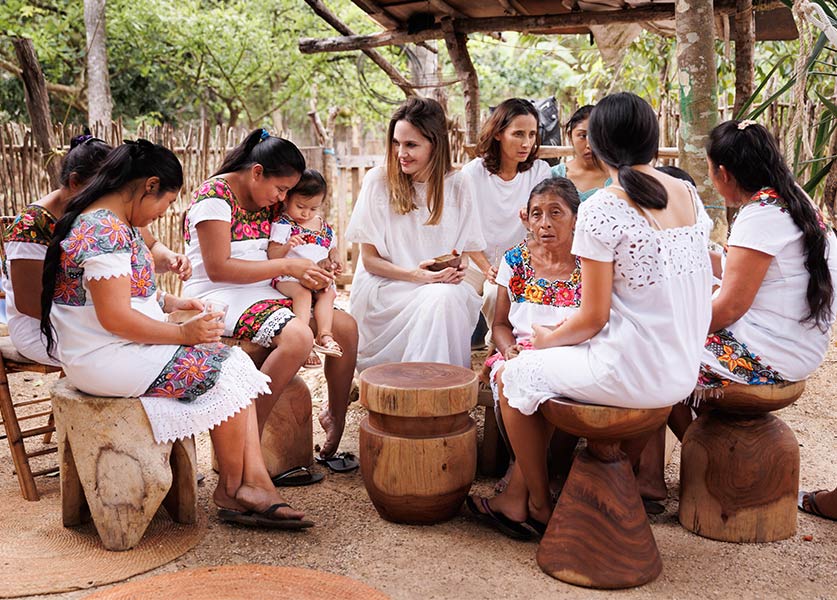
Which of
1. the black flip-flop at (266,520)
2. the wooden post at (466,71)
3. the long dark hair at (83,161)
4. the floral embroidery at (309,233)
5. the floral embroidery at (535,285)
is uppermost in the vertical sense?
the wooden post at (466,71)

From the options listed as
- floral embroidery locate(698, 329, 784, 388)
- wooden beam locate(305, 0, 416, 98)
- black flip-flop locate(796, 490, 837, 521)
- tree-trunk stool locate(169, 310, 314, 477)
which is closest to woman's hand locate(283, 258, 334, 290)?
tree-trunk stool locate(169, 310, 314, 477)

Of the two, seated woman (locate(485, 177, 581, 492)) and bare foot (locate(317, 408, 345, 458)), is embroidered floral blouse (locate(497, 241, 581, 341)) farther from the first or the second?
bare foot (locate(317, 408, 345, 458))

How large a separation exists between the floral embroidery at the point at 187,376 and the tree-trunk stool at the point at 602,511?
1255 millimetres

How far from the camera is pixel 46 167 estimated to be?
567cm

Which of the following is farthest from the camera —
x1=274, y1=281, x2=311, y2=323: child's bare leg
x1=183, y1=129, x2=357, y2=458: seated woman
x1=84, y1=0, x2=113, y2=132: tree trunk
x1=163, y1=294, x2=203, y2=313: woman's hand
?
x1=84, y1=0, x2=113, y2=132: tree trunk

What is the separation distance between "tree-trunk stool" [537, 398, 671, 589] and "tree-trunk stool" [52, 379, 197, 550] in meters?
1.45

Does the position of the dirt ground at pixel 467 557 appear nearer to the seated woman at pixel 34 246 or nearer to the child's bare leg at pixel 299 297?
the child's bare leg at pixel 299 297

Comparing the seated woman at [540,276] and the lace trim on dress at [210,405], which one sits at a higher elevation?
the seated woman at [540,276]

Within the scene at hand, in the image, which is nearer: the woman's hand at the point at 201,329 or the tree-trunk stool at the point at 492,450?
the woman's hand at the point at 201,329

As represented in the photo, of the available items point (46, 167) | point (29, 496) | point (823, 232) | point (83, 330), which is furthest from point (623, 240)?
point (46, 167)

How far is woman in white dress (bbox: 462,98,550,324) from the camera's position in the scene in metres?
4.48

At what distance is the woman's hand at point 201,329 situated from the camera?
2912mm

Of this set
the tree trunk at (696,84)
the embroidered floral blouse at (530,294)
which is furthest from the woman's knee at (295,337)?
the tree trunk at (696,84)

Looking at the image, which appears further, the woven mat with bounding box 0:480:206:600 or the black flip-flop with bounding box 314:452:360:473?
the black flip-flop with bounding box 314:452:360:473
